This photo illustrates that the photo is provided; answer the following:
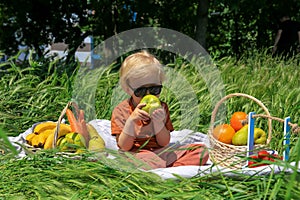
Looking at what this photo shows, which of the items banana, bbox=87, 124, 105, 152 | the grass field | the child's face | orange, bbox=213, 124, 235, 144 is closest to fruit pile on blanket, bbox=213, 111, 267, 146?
orange, bbox=213, 124, 235, 144

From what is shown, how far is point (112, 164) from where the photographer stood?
8.30ft

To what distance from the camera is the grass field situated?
7.22 ft

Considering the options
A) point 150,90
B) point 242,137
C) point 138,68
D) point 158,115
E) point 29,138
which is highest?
point 138,68

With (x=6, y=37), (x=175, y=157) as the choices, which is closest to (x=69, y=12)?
(x=6, y=37)

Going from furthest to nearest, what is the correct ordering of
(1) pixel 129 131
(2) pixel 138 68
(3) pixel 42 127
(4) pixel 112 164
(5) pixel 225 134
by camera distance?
1. (3) pixel 42 127
2. (5) pixel 225 134
3. (2) pixel 138 68
4. (1) pixel 129 131
5. (4) pixel 112 164

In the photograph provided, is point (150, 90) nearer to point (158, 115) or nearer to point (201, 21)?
point (158, 115)

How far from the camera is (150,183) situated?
7.88 ft

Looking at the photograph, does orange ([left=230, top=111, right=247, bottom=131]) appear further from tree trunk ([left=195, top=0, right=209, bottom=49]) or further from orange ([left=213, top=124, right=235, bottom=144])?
tree trunk ([left=195, top=0, right=209, bottom=49])

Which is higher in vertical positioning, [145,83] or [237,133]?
[145,83]

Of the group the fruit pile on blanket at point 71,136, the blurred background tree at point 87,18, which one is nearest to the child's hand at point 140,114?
the fruit pile on blanket at point 71,136

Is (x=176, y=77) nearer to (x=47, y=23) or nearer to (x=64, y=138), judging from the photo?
(x=64, y=138)

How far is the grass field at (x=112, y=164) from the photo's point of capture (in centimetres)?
220

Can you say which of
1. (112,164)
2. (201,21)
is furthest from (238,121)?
(201,21)

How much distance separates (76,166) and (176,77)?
9.99 feet
